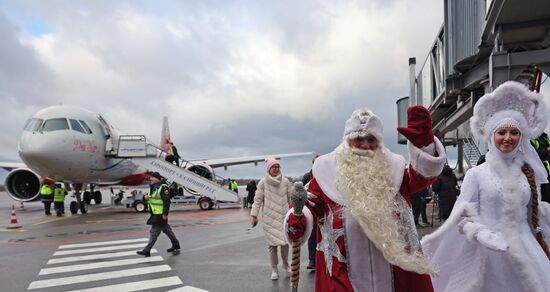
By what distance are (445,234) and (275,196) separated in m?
3.36

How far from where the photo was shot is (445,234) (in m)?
3.18

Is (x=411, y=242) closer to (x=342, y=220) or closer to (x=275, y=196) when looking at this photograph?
(x=342, y=220)

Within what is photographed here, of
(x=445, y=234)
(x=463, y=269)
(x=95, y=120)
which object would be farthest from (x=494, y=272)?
(x=95, y=120)

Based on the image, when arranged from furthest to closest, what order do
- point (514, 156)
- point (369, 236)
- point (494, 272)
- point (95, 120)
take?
1. point (95, 120)
2. point (514, 156)
3. point (494, 272)
4. point (369, 236)

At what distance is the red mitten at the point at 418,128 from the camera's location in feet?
7.66

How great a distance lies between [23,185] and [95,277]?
18.2 metres

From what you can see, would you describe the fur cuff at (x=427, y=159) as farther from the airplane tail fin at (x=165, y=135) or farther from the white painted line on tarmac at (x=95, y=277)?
the airplane tail fin at (x=165, y=135)

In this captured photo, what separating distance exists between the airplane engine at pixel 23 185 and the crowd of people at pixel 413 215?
2222 centimetres

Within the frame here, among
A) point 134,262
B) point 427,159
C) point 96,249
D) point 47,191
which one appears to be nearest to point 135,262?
point 134,262

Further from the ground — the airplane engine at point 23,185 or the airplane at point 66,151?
the airplane at point 66,151

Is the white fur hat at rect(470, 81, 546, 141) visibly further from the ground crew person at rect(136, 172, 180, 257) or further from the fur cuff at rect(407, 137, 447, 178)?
the ground crew person at rect(136, 172, 180, 257)

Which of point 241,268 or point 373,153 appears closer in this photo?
point 373,153

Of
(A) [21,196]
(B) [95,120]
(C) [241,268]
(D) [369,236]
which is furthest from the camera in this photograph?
(A) [21,196]

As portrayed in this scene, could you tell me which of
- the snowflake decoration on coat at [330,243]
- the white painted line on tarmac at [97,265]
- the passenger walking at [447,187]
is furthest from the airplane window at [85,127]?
the snowflake decoration on coat at [330,243]
